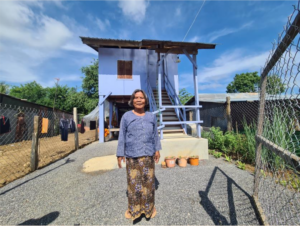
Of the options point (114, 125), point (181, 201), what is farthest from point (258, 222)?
point (114, 125)

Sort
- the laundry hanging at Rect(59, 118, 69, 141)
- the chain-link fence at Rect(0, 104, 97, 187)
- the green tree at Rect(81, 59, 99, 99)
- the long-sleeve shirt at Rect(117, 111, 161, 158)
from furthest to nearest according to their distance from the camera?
the green tree at Rect(81, 59, 99, 99) < the laundry hanging at Rect(59, 118, 69, 141) < the chain-link fence at Rect(0, 104, 97, 187) < the long-sleeve shirt at Rect(117, 111, 161, 158)

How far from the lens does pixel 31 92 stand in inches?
1176

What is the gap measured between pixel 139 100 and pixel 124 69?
659cm

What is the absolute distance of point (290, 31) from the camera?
141 centimetres

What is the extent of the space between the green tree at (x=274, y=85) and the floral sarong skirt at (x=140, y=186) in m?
1.82

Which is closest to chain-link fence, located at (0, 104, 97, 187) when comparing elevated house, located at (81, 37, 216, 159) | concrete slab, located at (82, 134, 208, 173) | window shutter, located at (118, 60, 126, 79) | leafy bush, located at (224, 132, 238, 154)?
concrete slab, located at (82, 134, 208, 173)

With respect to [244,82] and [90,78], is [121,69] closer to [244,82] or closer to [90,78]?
[90,78]

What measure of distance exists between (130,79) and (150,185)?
269 inches

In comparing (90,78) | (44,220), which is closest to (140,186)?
(44,220)

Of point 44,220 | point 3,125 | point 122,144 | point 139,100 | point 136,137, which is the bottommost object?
point 44,220

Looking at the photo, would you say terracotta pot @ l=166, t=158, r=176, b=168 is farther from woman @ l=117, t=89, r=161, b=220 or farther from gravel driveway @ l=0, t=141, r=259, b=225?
woman @ l=117, t=89, r=161, b=220

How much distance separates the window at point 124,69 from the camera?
26.8ft

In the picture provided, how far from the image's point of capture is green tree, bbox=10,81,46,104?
29672mm

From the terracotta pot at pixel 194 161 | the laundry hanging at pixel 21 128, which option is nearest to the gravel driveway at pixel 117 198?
the terracotta pot at pixel 194 161
